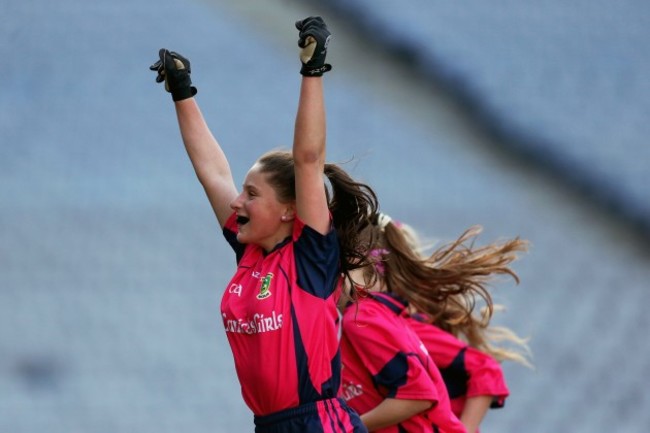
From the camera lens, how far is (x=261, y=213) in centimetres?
242

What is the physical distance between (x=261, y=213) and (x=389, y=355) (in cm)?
77

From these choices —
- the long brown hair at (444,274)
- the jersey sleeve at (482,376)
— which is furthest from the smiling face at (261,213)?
the jersey sleeve at (482,376)

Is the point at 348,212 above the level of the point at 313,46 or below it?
below

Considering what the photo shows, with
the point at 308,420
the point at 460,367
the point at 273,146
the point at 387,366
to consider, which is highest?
the point at 273,146

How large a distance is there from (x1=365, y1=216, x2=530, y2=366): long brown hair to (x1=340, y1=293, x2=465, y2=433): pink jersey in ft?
0.45

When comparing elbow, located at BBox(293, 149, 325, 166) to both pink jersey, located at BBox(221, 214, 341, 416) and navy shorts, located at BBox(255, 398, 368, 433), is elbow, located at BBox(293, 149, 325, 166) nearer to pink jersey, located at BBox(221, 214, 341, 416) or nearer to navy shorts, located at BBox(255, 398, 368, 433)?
pink jersey, located at BBox(221, 214, 341, 416)

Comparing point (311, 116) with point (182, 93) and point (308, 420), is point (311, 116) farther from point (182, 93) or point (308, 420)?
point (308, 420)

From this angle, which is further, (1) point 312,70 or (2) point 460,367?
(2) point 460,367

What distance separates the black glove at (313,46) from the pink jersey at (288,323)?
35 centimetres

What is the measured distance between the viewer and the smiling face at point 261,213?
2426 mm

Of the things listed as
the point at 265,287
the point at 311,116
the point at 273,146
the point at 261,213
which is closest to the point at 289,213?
the point at 261,213

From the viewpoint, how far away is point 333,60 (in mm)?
7117

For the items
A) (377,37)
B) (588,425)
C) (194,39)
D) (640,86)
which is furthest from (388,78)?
(588,425)

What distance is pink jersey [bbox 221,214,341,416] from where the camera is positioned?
2357 mm
